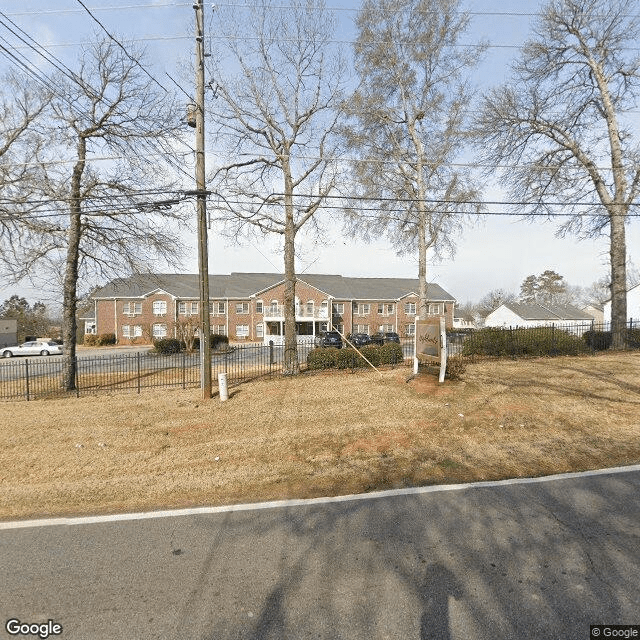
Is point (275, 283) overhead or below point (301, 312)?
overhead

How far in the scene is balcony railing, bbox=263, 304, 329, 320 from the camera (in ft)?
139

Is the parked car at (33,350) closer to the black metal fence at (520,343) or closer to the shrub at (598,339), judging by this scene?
the black metal fence at (520,343)

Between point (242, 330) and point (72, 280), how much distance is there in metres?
31.5

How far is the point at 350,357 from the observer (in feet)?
46.4

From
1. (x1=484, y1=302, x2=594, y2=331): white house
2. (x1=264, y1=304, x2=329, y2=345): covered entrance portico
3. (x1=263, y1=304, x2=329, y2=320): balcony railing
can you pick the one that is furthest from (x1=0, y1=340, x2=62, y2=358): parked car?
(x1=484, y1=302, x2=594, y2=331): white house

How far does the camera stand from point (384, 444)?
254 inches

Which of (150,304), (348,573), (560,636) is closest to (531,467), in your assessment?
(560,636)

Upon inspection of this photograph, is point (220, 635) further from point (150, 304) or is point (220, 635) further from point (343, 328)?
point (150, 304)

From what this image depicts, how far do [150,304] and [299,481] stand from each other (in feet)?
143

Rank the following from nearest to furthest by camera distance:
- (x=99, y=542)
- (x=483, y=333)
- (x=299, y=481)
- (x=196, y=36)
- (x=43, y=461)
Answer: (x=99, y=542)
(x=299, y=481)
(x=43, y=461)
(x=196, y=36)
(x=483, y=333)

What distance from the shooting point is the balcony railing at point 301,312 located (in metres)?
42.4

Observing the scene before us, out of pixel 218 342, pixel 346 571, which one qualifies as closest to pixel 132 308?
pixel 218 342

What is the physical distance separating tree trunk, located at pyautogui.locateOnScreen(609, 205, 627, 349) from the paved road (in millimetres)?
16352

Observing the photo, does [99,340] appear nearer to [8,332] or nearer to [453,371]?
[8,332]
